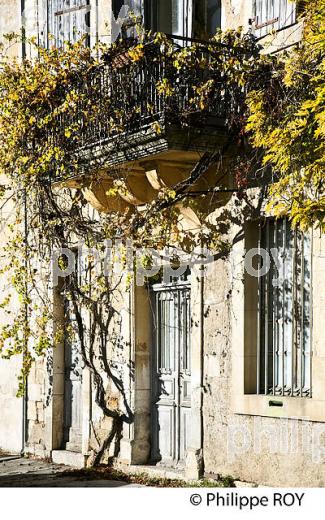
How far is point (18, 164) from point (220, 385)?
407 cm

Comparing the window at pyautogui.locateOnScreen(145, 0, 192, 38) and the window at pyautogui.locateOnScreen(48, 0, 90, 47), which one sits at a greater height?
the window at pyautogui.locateOnScreen(48, 0, 90, 47)

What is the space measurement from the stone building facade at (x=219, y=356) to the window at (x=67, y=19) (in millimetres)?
29

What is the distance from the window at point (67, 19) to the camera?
560 inches

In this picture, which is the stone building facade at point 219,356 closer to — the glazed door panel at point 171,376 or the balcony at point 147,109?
the glazed door panel at point 171,376

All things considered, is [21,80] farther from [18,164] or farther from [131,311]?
[131,311]

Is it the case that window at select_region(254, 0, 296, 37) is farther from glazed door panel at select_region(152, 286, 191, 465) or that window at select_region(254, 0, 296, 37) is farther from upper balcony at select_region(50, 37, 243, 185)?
glazed door panel at select_region(152, 286, 191, 465)

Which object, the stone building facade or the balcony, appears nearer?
the stone building facade

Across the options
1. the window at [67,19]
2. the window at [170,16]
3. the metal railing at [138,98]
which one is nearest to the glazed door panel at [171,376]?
the metal railing at [138,98]

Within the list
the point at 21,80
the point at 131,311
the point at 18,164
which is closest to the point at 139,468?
the point at 131,311

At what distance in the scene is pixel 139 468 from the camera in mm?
12602

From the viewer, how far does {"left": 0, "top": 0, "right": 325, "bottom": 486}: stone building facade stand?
10.5 meters

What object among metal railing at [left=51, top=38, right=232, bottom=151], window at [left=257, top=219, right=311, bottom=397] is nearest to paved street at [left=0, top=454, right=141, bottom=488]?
window at [left=257, top=219, right=311, bottom=397]

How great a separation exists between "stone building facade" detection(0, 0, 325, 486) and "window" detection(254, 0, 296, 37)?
0.05 ft

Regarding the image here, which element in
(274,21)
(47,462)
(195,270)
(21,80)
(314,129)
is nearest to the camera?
(314,129)
